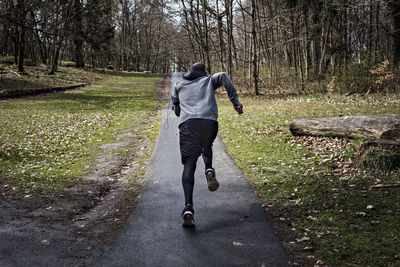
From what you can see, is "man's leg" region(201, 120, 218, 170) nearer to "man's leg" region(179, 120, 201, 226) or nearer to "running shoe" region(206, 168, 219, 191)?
"man's leg" region(179, 120, 201, 226)

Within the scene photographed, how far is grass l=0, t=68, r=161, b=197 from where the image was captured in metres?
7.38

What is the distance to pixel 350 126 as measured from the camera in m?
8.52

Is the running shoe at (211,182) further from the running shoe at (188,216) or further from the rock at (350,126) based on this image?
the rock at (350,126)

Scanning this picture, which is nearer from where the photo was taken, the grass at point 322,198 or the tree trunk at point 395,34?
the grass at point 322,198

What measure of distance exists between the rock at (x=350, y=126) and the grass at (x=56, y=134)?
5520 mm

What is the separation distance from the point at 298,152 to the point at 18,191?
6.23 metres

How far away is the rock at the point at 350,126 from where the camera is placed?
797cm

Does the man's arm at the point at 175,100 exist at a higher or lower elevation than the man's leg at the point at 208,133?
higher

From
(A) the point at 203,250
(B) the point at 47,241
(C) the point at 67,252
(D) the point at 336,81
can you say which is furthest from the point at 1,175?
(D) the point at 336,81

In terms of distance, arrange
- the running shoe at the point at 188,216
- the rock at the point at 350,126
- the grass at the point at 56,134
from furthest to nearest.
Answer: the rock at the point at 350,126 < the grass at the point at 56,134 < the running shoe at the point at 188,216

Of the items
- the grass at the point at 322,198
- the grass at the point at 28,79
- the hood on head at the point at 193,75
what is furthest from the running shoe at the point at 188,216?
the grass at the point at 28,79

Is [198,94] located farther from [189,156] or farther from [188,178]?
[188,178]

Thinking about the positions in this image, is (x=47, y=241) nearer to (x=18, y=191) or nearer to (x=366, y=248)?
(x=18, y=191)

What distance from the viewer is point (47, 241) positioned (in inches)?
169
